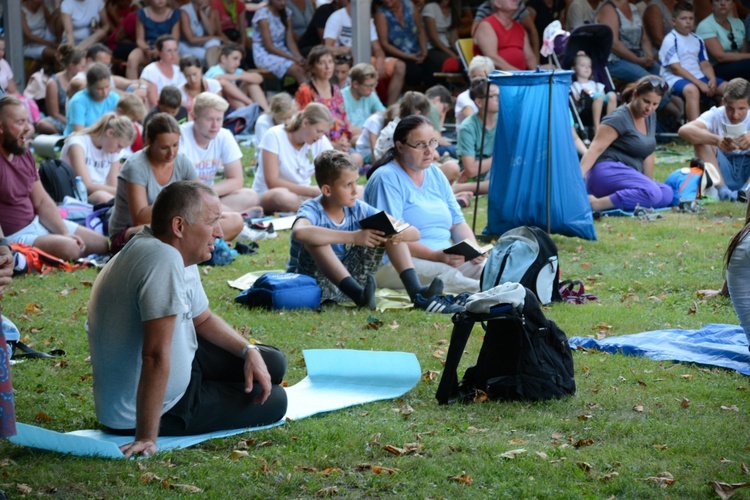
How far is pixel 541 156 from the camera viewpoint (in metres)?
8.23

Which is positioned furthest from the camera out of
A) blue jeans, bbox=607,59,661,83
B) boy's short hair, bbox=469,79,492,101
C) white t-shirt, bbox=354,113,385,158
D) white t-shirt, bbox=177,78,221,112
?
blue jeans, bbox=607,59,661,83

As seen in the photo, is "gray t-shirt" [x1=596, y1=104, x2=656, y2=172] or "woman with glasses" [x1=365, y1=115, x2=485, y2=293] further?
"gray t-shirt" [x1=596, y1=104, x2=656, y2=172]

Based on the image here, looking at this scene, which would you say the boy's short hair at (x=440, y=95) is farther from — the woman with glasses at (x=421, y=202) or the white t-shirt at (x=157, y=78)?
the woman with glasses at (x=421, y=202)

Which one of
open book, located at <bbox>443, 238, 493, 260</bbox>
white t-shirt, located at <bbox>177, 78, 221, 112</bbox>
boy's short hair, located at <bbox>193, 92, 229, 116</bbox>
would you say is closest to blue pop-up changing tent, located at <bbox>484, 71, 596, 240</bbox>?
open book, located at <bbox>443, 238, 493, 260</bbox>

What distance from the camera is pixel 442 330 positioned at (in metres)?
5.93

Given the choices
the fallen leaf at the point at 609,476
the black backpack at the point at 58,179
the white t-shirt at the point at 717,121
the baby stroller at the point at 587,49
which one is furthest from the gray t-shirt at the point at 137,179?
the baby stroller at the point at 587,49

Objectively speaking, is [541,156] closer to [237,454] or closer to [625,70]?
[237,454]

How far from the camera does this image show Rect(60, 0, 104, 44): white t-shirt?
51.7 feet

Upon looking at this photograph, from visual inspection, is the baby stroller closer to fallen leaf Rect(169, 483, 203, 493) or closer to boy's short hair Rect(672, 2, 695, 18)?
boy's short hair Rect(672, 2, 695, 18)

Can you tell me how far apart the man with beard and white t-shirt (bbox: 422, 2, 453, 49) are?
343 inches

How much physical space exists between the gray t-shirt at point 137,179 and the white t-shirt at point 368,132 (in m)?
4.18

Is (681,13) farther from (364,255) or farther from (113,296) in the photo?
(113,296)

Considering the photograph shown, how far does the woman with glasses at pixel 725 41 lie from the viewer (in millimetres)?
14117

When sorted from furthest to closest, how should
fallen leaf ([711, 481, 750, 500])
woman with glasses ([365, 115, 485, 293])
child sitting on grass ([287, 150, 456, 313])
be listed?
woman with glasses ([365, 115, 485, 293]) → child sitting on grass ([287, 150, 456, 313]) → fallen leaf ([711, 481, 750, 500])
